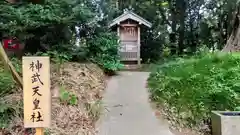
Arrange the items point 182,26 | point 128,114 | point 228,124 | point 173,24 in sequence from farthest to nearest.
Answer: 1. point 173,24
2. point 182,26
3. point 128,114
4. point 228,124

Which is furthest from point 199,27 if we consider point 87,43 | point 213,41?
point 87,43

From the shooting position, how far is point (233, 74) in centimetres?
798

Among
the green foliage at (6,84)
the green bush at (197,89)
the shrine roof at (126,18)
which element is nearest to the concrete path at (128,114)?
the green bush at (197,89)

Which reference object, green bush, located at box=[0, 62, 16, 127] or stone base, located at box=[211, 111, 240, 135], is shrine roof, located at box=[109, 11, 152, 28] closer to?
green bush, located at box=[0, 62, 16, 127]

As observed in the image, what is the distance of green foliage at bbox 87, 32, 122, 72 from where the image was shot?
33.3 ft

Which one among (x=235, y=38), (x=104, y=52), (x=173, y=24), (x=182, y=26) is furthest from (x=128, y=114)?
(x=173, y=24)

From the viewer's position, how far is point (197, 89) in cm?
738

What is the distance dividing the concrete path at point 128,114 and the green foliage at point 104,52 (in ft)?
3.38

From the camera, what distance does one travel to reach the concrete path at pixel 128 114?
5984 millimetres

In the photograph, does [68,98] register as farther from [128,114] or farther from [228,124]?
[228,124]

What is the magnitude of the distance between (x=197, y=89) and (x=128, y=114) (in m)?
1.96

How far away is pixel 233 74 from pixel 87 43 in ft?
16.3

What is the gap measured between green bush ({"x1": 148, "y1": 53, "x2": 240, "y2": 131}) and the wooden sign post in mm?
3763

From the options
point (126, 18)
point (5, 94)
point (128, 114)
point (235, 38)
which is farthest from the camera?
point (126, 18)
